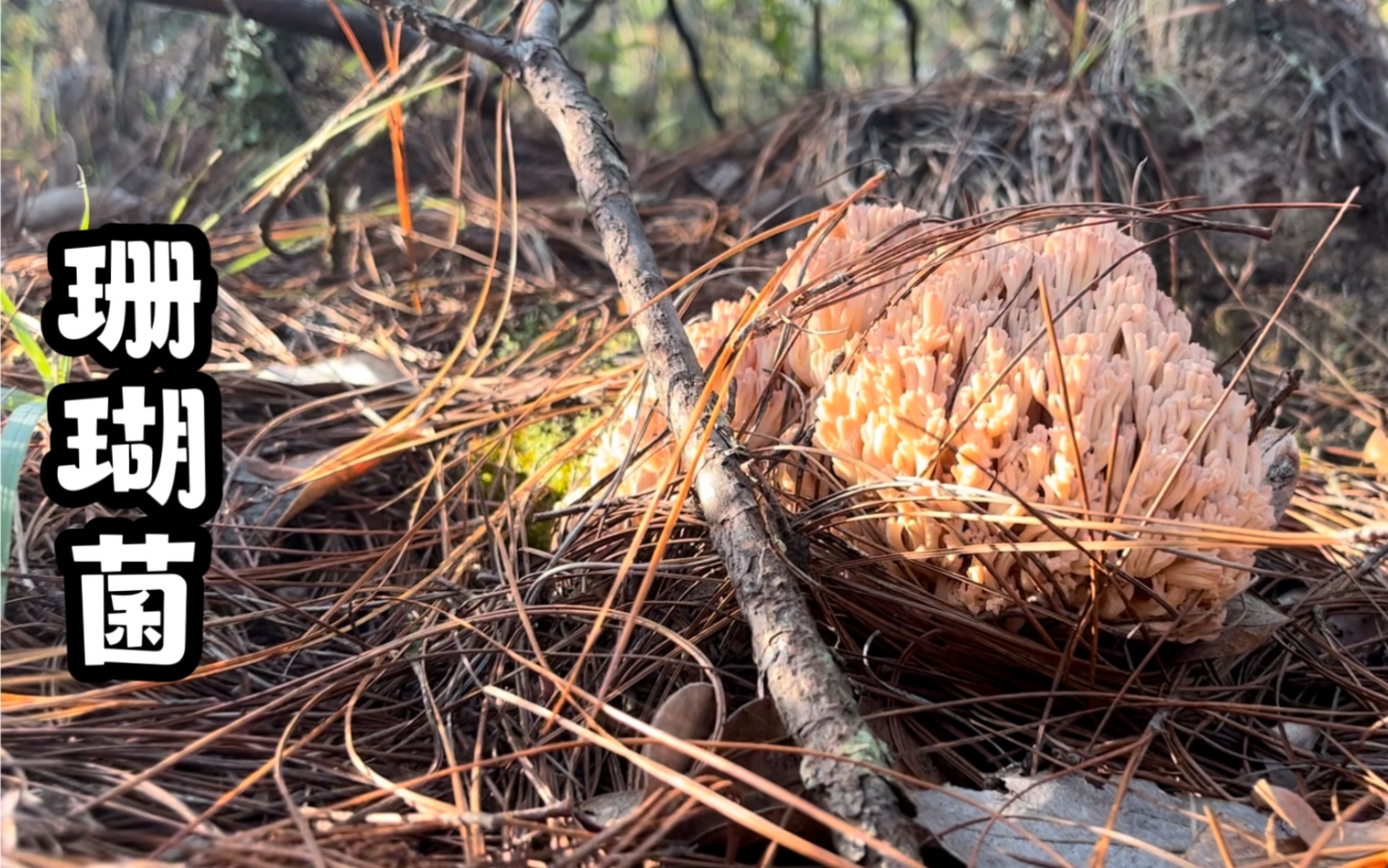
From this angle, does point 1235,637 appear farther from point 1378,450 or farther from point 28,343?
point 28,343

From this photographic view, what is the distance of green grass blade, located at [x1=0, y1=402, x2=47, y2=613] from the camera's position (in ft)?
4.72

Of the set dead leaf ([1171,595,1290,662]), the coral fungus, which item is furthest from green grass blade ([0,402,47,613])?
dead leaf ([1171,595,1290,662])

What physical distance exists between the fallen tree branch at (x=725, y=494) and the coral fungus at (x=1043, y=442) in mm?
230

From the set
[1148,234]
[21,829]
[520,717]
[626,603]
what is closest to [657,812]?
[520,717]

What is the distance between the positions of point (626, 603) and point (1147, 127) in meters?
2.48

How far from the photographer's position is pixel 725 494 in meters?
1.44

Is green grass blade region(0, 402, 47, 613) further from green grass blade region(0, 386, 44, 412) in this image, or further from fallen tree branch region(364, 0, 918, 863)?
fallen tree branch region(364, 0, 918, 863)

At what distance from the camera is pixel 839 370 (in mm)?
1707

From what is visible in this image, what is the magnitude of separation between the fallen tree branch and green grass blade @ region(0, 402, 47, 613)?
989 mm

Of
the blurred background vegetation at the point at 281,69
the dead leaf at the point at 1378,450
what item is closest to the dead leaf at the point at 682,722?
the dead leaf at the point at 1378,450

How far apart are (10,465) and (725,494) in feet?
3.77

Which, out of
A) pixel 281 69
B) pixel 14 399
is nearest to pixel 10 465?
pixel 14 399

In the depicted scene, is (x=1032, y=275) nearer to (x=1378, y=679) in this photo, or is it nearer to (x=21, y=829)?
(x=1378, y=679)

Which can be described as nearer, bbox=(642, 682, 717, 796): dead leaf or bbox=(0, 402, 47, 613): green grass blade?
bbox=(642, 682, 717, 796): dead leaf
